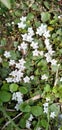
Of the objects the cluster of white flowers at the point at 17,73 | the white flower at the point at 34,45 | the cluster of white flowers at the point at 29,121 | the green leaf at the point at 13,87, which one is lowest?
the cluster of white flowers at the point at 29,121

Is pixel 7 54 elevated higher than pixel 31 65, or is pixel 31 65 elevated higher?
pixel 7 54

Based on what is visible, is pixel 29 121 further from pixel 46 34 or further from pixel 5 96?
pixel 46 34

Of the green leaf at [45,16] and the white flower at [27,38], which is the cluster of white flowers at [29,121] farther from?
the green leaf at [45,16]

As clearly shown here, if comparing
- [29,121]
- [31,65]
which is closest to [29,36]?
[31,65]

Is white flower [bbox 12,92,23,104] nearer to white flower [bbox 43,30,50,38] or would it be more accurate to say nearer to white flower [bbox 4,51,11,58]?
white flower [bbox 4,51,11,58]

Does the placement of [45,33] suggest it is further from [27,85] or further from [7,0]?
[7,0]

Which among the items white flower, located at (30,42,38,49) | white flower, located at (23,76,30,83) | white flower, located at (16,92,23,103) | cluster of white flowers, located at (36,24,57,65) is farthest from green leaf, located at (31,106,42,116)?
white flower, located at (30,42,38,49)

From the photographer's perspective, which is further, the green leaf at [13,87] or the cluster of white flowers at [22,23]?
the cluster of white flowers at [22,23]

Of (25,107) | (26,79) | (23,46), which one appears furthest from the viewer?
(23,46)

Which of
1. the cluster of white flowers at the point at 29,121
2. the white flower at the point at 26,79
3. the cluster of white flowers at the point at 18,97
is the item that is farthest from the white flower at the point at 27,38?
the cluster of white flowers at the point at 29,121
